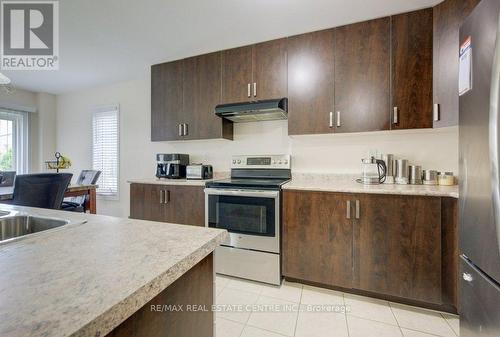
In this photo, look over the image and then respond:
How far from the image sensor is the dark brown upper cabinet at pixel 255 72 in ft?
7.47

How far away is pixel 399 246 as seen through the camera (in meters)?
1.65

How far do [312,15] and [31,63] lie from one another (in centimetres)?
343

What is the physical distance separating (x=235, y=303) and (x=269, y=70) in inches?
85.2

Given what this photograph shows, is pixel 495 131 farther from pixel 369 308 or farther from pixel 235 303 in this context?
pixel 235 303

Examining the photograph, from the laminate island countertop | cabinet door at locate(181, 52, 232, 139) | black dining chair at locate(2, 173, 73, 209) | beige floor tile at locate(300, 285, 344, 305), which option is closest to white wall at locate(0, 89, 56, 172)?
black dining chair at locate(2, 173, 73, 209)

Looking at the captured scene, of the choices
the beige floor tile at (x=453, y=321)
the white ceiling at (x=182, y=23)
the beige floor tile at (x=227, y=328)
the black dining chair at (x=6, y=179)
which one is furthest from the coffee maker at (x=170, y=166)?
the beige floor tile at (x=453, y=321)

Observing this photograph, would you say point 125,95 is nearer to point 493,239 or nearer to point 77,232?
point 77,232

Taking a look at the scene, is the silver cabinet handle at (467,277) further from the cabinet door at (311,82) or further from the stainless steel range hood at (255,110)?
the stainless steel range hood at (255,110)

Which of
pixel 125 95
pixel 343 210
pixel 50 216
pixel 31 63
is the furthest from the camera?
pixel 125 95

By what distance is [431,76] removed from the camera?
1821 mm

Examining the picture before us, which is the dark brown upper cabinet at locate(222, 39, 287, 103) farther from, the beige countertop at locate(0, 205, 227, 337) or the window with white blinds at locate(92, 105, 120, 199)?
the window with white blinds at locate(92, 105, 120, 199)

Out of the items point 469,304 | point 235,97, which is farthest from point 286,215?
point 235,97

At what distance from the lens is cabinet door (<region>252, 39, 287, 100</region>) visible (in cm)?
227

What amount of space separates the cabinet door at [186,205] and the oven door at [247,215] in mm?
104
